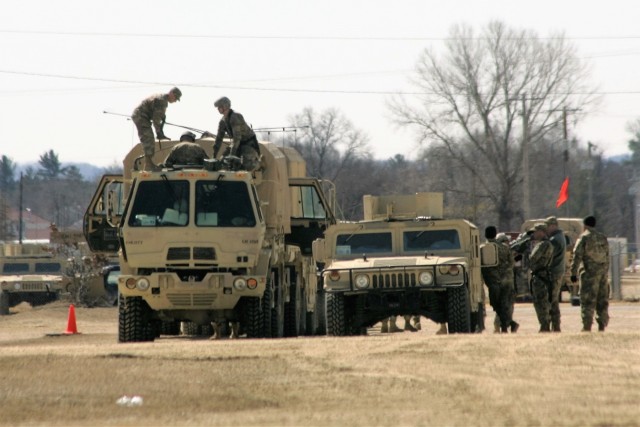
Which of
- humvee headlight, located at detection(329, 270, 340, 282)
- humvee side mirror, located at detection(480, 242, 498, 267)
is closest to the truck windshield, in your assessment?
humvee headlight, located at detection(329, 270, 340, 282)

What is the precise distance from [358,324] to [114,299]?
72.3 feet

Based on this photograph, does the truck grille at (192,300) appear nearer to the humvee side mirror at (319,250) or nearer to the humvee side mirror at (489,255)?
the humvee side mirror at (319,250)

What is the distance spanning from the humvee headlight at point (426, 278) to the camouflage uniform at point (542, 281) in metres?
1.54

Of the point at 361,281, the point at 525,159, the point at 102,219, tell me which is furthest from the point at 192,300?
the point at 525,159

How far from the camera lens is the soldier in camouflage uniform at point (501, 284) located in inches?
872

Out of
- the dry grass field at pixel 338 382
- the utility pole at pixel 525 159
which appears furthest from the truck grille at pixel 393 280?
the utility pole at pixel 525 159

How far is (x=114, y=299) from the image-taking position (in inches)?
1649

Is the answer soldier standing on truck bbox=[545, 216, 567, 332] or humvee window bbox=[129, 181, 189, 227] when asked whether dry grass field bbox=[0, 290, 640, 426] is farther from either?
soldier standing on truck bbox=[545, 216, 567, 332]

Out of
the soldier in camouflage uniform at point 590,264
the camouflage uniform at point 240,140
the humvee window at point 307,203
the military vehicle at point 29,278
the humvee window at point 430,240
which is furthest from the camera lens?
the military vehicle at point 29,278

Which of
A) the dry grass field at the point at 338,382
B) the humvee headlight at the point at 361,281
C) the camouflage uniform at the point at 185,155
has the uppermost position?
the camouflage uniform at the point at 185,155

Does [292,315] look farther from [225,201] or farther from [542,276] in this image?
[542,276]

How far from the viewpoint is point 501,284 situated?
22141 millimetres

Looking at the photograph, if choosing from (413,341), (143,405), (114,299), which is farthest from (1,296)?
(143,405)

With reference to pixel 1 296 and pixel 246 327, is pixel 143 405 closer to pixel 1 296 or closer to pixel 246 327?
pixel 246 327
